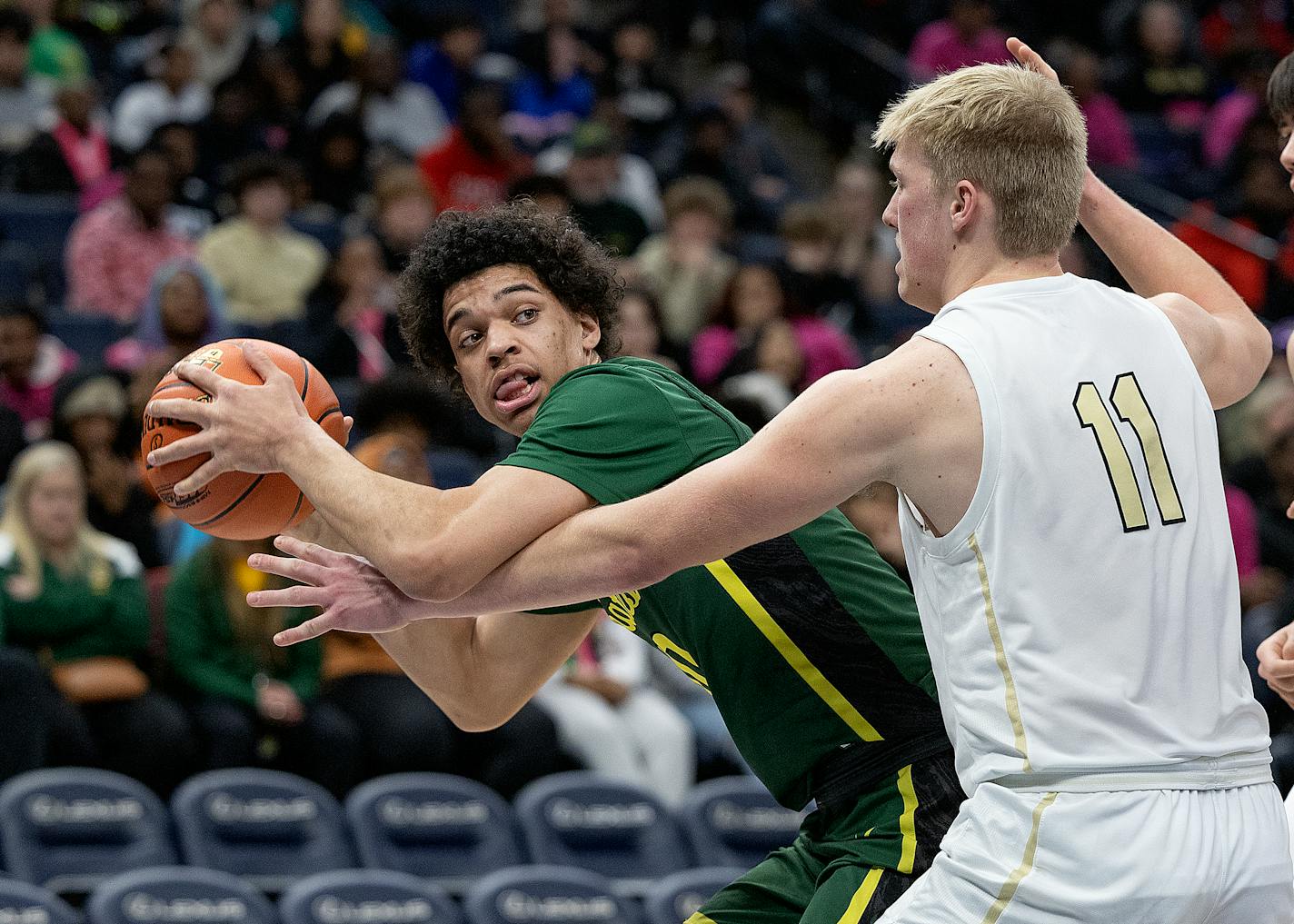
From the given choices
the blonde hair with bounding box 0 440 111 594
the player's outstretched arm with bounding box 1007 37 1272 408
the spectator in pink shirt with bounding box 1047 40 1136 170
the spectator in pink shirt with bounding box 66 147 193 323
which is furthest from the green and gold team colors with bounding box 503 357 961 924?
the spectator in pink shirt with bounding box 1047 40 1136 170

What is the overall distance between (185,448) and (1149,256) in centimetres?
194

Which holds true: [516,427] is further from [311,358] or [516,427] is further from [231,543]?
[311,358]

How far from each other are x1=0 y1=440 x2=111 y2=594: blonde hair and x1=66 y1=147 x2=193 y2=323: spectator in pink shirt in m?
2.79

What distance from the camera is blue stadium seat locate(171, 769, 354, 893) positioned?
6719 millimetres

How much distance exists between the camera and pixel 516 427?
3738mm

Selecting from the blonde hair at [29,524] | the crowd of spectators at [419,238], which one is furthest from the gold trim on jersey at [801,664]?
the blonde hair at [29,524]

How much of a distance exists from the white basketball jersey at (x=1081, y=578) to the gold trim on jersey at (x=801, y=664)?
19.7 inches

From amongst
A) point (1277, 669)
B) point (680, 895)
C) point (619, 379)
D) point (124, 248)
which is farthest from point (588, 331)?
point (124, 248)

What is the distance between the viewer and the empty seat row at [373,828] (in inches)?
258

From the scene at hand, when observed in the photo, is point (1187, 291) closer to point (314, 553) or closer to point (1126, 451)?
point (1126, 451)

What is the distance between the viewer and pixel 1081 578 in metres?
2.69

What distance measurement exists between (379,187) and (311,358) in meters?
1.41

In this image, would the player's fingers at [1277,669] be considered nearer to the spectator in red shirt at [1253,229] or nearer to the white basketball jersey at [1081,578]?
the white basketball jersey at [1081,578]

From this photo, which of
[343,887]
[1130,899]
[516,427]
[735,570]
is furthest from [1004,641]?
[343,887]
